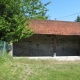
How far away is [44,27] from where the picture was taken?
21141 millimetres

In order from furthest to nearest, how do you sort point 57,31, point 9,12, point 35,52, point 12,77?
point 35,52
point 57,31
point 9,12
point 12,77

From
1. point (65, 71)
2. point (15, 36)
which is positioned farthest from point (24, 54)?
point (65, 71)

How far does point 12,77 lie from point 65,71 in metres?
2.95

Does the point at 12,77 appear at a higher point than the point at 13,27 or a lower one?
lower

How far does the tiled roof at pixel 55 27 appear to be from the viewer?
2019 centimetres

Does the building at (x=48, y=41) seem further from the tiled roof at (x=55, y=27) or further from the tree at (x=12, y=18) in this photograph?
the tree at (x=12, y=18)

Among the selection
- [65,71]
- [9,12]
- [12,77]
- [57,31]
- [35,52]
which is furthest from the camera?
[35,52]

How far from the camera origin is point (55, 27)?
70.7 ft

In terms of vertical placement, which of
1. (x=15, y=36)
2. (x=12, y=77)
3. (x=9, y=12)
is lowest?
(x=12, y=77)

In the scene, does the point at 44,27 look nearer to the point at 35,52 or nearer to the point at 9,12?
the point at 35,52

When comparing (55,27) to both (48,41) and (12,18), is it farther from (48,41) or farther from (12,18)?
(12,18)

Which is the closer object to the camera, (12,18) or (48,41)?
(12,18)

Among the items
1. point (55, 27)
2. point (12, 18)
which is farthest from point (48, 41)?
point (12, 18)

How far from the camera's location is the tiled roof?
66.2 ft
